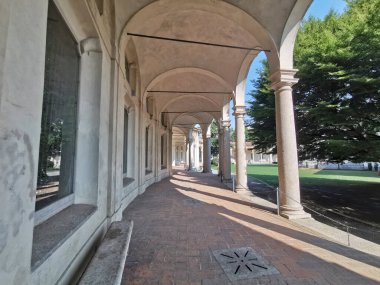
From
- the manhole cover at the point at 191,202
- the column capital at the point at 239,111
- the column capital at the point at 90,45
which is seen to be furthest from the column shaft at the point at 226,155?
the column capital at the point at 90,45

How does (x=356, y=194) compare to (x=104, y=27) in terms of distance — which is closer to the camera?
(x=104, y=27)

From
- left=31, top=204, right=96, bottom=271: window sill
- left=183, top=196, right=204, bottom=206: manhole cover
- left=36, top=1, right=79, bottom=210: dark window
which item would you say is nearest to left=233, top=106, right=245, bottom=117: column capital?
left=183, top=196, right=204, bottom=206: manhole cover

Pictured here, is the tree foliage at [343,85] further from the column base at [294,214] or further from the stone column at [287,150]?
the column base at [294,214]

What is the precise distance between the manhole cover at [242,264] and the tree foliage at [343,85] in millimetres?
7321

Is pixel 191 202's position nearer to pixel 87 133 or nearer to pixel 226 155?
pixel 87 133

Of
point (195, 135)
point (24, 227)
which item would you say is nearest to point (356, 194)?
point (24, 227)

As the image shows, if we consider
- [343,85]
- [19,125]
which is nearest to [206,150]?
Result: [343,85]

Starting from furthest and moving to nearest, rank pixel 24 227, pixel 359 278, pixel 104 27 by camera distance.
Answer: pixel 104 27 → pixel 359 278 → pixel 24 227

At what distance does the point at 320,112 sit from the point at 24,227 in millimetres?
10828

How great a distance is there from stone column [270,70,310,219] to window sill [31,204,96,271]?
15.9 feet

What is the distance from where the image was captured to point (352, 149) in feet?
31.0

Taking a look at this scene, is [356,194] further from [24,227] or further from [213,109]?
[24,227]

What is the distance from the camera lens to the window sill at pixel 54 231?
2033mm

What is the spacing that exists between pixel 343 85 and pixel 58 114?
11.5 metres
